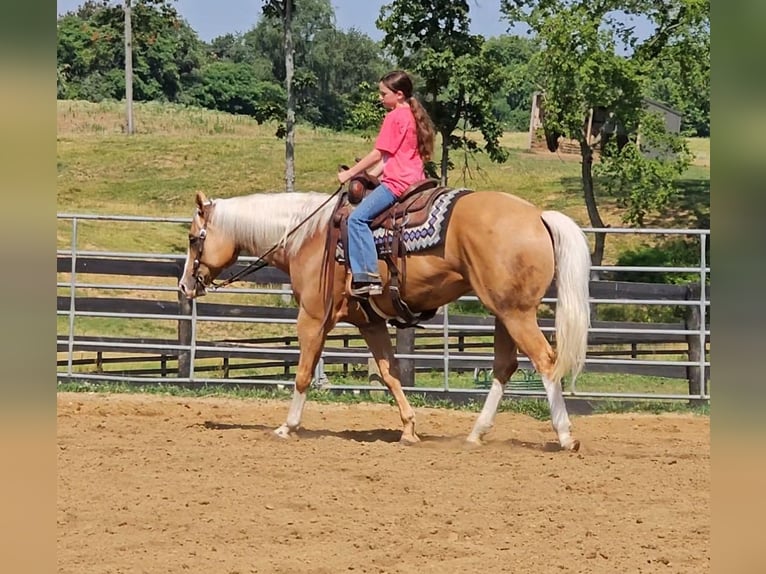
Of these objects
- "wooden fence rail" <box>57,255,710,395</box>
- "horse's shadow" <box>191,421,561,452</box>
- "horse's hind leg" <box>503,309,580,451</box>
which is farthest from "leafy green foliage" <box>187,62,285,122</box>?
"horse's hind leg" <box>503,309,580,451</box>

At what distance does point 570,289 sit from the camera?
5641mm

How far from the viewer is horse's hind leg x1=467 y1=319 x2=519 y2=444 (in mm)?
5992

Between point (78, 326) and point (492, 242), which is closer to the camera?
point (492, 242)

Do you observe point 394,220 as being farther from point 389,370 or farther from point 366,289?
point 389,370

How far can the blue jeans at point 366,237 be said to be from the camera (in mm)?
5930

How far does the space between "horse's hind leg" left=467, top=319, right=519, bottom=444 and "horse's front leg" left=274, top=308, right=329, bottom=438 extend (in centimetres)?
114

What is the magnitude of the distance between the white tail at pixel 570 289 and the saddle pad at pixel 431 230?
1.97 ft

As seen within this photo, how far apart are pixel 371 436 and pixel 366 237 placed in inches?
62.1

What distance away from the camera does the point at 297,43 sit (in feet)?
214

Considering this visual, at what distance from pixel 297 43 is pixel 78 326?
5134 cm

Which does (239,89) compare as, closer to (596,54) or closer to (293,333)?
(596,54)

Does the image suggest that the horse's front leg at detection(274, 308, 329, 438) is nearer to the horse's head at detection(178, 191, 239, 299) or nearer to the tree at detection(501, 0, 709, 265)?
the horse's head at detection(178, 191, 239, 299)
